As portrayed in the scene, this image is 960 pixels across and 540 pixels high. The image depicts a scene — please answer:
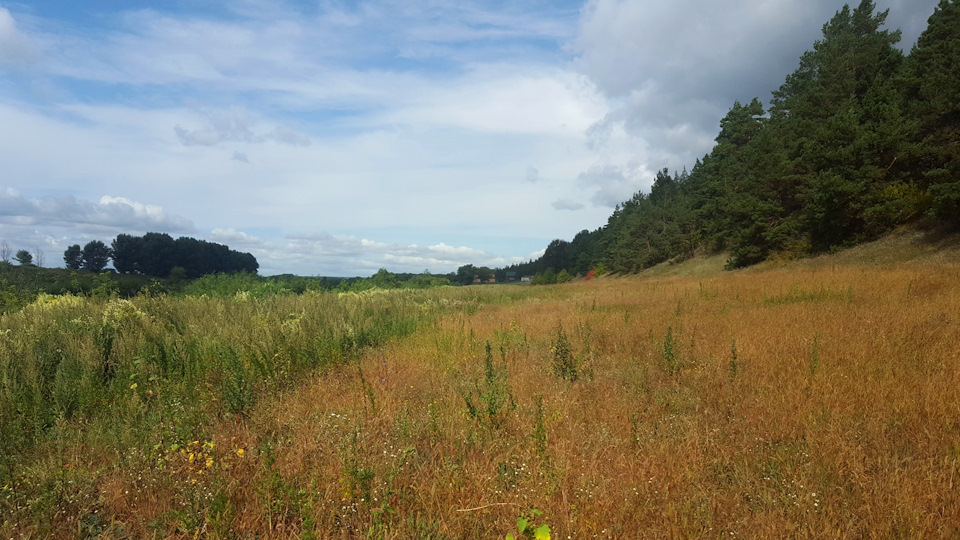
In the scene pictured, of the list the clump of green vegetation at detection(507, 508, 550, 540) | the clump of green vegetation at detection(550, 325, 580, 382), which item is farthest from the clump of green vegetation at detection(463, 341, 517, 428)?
the clump of green vegetation at detection(507, 508, 550, 540)

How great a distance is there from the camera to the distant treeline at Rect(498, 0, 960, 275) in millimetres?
20859

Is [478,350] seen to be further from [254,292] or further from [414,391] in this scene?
[254,292]

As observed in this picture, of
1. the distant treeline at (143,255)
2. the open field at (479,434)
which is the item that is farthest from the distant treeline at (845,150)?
the distant treeline at (143,255)

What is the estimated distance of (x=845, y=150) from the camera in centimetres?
2231

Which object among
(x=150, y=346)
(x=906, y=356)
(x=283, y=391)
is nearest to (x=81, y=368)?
(x=150, y=346)

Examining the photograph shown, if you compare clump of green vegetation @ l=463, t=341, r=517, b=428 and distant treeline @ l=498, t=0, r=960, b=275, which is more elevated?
distant treeline @ l=498, t=0, r=960, b=275

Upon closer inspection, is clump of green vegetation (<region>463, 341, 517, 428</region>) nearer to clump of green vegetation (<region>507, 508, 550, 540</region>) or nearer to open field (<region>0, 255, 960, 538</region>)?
open field (<region>0, 255, 960, 538</region>)

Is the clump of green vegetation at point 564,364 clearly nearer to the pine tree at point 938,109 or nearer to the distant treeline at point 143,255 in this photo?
the pine tree at point 938,109

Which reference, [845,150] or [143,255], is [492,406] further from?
[143,255]

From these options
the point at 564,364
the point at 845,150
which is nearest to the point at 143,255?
the point at 564,364

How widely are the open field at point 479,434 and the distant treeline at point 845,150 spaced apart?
19.4 m

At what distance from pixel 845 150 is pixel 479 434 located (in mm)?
27667

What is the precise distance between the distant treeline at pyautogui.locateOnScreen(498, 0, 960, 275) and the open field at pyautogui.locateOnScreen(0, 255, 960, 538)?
1937 cm

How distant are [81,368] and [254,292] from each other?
1022 cm
